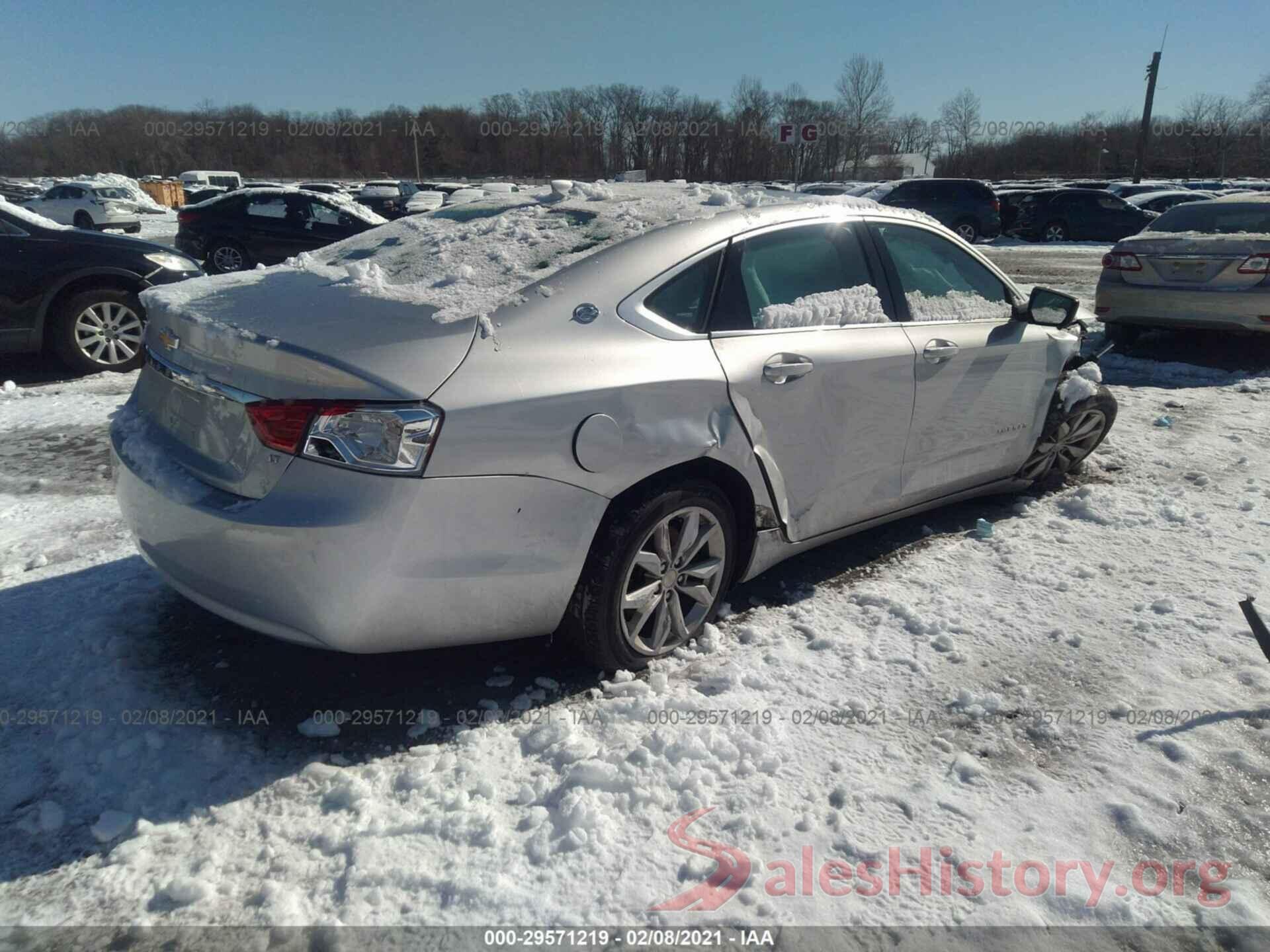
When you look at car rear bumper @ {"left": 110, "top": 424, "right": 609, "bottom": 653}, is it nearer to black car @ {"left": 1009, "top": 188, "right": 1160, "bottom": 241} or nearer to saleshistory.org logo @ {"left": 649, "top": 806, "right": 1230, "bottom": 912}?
saleshistory.org logo @ {"left": 649, "top": 806, "right": 1230, "bottom": 912}

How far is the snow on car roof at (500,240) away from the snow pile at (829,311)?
13.4 inches

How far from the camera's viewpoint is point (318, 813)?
7.73 feet

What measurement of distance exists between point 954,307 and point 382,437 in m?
2.84

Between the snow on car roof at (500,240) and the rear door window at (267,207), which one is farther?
the rear door window at (267,207)

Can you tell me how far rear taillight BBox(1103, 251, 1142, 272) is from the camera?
27.9 ft

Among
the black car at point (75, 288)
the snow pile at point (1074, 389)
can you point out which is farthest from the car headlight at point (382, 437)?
the black car at point (75, 288)

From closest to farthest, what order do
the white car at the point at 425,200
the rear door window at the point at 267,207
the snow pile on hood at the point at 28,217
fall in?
the snow pile on hood at the point at 28,217
the rear door window at the point at 267,207
the white car at the point at 425,200

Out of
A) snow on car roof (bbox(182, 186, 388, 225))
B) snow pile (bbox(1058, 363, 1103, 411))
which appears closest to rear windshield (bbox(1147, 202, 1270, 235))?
snow pile (bbox(1058, 363, 1103, 411))

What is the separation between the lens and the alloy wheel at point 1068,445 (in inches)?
185

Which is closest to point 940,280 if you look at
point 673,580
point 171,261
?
point 673,580

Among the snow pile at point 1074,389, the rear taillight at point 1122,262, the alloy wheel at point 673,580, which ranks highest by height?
the rear taillight at point 1122,262

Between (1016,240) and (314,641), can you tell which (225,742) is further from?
(1016,240)

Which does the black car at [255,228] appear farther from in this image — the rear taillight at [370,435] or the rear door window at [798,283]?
the rear taillight at [370,435]

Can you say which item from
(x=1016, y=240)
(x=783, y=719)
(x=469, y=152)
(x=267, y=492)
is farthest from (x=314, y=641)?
(x=469, y=152)
